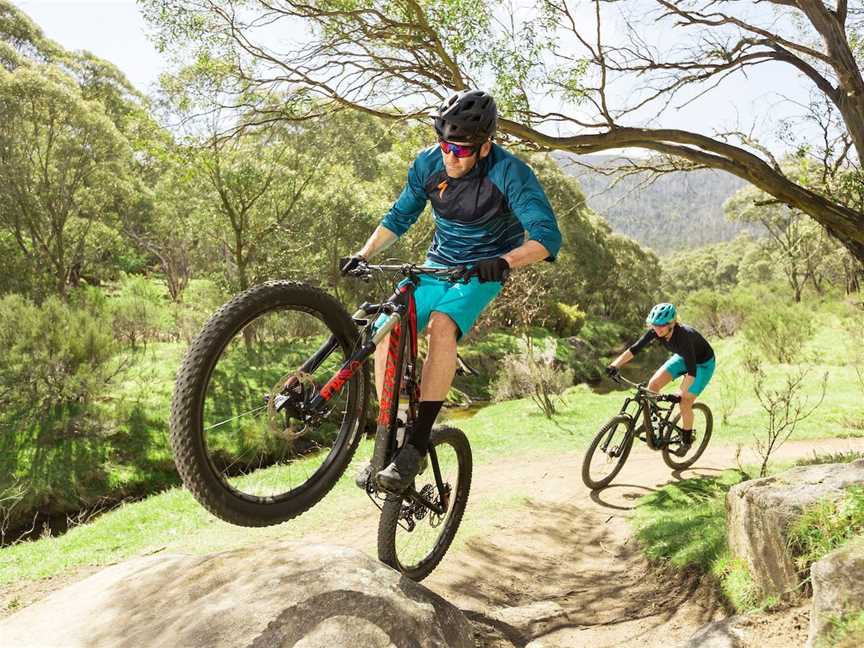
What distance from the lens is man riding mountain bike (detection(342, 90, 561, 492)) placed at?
356cm

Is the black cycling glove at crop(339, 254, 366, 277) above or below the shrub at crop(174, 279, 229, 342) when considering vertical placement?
below

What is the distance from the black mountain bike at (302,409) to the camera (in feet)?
9.93

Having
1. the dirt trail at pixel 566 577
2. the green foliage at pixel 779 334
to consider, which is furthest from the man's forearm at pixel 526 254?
the green foliage at pixel 779 334

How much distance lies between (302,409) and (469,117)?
1.94 meters

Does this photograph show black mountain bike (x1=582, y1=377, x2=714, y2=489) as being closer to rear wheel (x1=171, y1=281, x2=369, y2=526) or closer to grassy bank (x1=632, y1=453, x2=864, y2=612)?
grassy bank (x1=632, y1=453, x2=864, y2=612)

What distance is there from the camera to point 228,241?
22.0 m

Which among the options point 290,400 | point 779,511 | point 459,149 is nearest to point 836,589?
point 779,511

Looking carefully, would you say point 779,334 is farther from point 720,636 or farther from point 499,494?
point 720,636

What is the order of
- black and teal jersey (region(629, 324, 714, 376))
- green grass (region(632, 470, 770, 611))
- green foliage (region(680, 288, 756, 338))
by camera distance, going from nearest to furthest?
green grass (region(632, 470, 770, 611)) → black and teal jersey (region(629, 324, 714, 376)) → green foliage (region(680, 288, 756, 338))

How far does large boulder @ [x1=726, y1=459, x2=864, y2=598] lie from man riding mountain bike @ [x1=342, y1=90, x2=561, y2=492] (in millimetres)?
2437

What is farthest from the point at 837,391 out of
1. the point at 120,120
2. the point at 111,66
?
the point at 111,66

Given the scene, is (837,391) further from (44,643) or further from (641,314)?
(641,314)

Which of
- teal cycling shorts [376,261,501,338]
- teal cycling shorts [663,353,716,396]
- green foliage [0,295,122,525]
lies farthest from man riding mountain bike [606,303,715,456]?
green foliage [0,295,122,525]

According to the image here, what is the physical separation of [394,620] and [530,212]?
2.49 m
